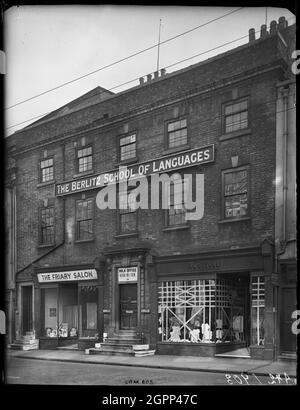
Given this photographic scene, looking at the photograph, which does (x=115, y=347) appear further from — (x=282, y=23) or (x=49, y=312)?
(x=282, y=23)

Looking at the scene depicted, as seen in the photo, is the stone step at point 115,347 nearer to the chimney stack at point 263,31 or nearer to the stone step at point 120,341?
the stone step at point 120,341

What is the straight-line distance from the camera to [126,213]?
944 centimetres

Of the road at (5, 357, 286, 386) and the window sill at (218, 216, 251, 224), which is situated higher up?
the window sill at (218, 216, 251, 224)

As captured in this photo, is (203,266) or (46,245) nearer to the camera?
(203,266)

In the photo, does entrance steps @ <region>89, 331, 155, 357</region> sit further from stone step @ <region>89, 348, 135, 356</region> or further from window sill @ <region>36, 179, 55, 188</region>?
window sill @ <region>36, 179, 55, 188</region>

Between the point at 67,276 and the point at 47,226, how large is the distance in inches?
39.7

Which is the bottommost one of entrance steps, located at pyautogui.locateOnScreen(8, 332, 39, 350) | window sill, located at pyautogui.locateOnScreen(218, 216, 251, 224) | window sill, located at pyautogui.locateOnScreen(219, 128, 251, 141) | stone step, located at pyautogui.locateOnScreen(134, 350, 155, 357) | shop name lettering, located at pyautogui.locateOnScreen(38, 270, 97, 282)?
stone step, located at pyautogui.locateOnScreen(134, 350, 155, 357)

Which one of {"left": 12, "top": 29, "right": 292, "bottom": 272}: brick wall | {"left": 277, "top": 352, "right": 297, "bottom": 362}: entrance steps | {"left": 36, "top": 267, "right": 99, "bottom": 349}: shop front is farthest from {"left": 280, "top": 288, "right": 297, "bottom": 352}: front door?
{"left": 36, "top": 267, "right": 99, "bottom": 349}: shop front

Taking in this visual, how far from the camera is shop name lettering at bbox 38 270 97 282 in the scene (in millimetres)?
9965

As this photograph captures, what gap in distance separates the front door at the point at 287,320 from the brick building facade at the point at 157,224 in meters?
0.17

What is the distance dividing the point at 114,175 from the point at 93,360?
3214mm

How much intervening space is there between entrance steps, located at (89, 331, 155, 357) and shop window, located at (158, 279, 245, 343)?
372 millimetres

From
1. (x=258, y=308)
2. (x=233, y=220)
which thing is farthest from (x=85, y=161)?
(x=258, y=308)
